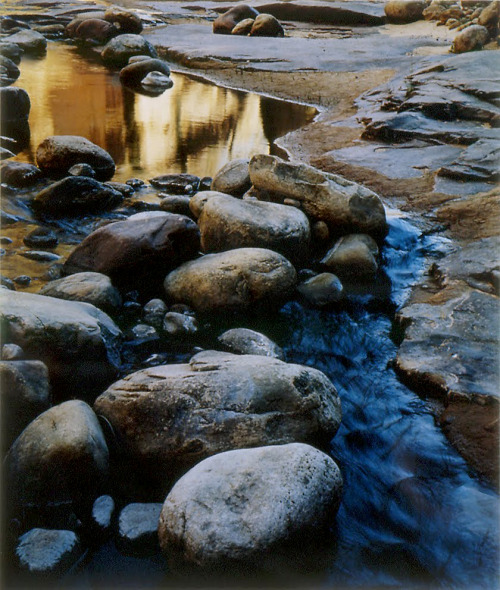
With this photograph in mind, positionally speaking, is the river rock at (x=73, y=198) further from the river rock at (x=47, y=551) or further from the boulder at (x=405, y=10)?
the boulder at (x=405, y=10)

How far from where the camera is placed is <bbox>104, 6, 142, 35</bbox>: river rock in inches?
809

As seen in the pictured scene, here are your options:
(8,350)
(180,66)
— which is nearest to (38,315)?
(8,350)

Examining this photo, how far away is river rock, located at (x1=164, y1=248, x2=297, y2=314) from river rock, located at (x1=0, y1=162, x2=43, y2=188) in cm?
352

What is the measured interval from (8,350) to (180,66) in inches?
599

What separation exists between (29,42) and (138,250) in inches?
640

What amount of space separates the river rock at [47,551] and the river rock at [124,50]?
1628cm

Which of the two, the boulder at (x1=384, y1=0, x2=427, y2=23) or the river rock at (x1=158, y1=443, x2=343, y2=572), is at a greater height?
the boulder at (x1=384, y1=0, x2=427, y2=23)

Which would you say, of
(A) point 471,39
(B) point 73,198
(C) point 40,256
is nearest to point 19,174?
(B) point 73,198

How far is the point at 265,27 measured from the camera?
66.8 ft

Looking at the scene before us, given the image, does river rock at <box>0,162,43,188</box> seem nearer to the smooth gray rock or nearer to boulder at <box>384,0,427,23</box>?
the smooth gray rock

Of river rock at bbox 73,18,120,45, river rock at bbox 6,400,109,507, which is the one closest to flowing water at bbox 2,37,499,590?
river rock at bbox 6,400,109,507

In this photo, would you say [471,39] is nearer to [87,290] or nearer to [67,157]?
[67,157]

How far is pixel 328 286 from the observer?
17.2ft

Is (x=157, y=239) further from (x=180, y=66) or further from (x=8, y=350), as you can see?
(x=180, y=66)
